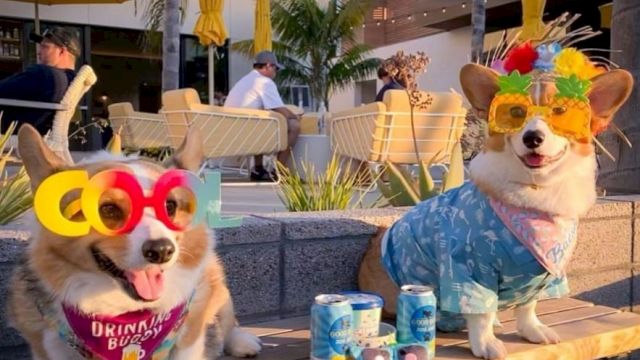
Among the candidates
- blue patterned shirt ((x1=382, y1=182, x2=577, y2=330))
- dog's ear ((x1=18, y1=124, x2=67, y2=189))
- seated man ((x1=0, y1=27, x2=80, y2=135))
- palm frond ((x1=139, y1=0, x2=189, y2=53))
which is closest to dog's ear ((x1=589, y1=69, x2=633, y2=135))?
blue patterned shirt ((x1=382, y1=182, x2=577, y2=330))

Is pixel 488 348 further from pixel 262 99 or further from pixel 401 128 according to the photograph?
pixel 262 99

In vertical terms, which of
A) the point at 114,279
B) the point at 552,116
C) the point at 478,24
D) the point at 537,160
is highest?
the point at 478,24

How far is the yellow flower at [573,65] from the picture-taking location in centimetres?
229

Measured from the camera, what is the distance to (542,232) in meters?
2.21

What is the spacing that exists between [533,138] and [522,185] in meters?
0.19

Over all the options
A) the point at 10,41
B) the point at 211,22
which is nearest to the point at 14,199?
the point at 211,22

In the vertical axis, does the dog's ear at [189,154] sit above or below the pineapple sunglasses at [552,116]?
below

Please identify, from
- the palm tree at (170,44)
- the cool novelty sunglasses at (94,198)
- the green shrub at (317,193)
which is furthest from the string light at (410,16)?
the cool novelty sunglasses at (94,198)

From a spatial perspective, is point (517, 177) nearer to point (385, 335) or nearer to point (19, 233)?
point (385, 335)

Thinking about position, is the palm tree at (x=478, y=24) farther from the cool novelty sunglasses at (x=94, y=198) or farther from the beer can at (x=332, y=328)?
the cool novelty sunglasses at (x=94, y=198)

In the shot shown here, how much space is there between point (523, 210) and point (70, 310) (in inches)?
57.5

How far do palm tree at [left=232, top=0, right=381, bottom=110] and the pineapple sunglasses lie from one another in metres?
16.5

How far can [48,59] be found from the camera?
507 cm

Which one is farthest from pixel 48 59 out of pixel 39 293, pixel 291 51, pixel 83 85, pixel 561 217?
pixel 291 51
